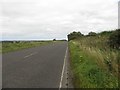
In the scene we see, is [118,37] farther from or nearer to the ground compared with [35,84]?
farther from the ground

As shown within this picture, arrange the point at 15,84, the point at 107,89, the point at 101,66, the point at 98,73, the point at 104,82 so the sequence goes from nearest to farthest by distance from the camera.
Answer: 1. the point at 107,89
2. the point at 104,82
3. the point at 15,84
4. the point at 98,73
5. the point at 101,66

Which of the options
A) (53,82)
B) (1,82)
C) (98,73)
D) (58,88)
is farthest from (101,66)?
(1,82)

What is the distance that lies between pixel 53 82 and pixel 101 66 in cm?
320

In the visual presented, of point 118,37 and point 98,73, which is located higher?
point 118,37

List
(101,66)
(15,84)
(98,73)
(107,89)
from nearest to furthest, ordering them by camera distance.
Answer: (107,89) < (15,84) < (98,73) < (101,66)

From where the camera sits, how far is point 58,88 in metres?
9.13

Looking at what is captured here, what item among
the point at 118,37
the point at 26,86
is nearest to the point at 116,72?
the point at 26,86

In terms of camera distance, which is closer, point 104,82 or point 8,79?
point 104,82

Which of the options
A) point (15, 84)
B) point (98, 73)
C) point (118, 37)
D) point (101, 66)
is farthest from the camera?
point (118, 37)

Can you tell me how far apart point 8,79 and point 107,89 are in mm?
4723

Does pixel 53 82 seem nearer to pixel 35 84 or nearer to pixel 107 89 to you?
pixel 35 84

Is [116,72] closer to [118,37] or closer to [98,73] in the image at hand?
[98,73]

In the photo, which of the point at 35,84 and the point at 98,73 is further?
the point at 98,73

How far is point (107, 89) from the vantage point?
26.5 feet
